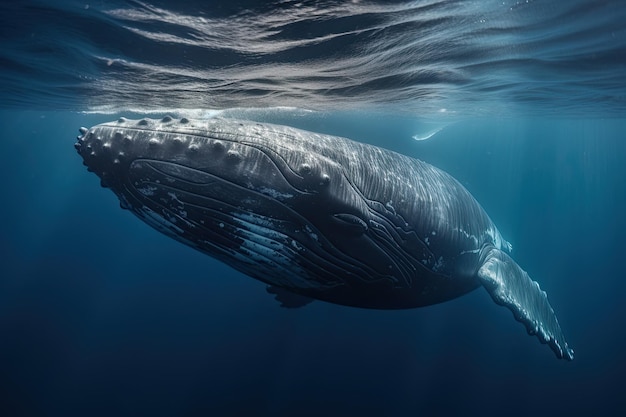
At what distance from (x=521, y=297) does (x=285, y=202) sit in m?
5.05

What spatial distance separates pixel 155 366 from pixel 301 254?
2066 cm

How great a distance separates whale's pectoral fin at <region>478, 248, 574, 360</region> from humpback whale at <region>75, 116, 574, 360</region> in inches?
59.6

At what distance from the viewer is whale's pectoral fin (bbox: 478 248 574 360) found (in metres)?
6.07

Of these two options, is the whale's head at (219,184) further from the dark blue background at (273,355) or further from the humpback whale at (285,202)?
the dark blue background at (273,355)

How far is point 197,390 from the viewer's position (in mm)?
18828

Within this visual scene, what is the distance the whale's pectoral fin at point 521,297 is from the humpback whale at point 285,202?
1.51m

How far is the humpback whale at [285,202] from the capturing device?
3422 millimetres

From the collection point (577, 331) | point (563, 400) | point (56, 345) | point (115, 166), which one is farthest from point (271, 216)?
point (577, 331)

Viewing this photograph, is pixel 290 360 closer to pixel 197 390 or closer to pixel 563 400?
pixel 197 390

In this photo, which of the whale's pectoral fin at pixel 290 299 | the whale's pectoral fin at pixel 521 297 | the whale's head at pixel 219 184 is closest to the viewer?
the whale's head at pixel 219 184

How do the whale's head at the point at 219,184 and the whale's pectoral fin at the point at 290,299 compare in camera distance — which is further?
the whale's pectoral fin at the point at 290,299

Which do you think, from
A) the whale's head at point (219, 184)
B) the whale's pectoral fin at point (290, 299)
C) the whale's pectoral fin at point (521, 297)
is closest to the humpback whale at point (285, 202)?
the whale's head at point (219, 184)

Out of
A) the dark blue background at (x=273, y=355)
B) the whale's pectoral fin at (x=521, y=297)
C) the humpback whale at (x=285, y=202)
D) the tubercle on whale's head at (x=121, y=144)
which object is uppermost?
the tubercle on whale's head at (x=121, y=144)

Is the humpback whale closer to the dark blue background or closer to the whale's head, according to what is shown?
the whale's head
